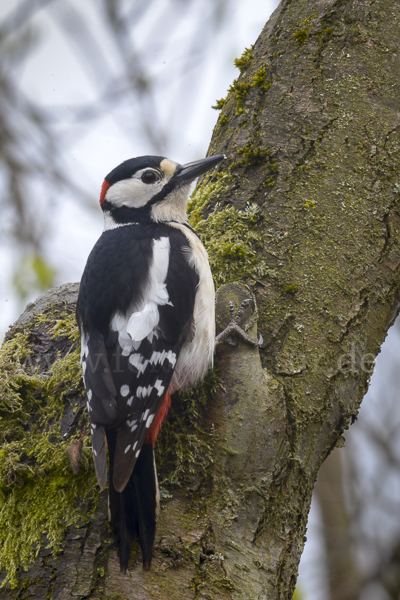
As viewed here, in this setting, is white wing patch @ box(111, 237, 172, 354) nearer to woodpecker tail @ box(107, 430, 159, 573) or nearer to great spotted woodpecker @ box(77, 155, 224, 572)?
great spotted woodpecker @ box(77, 155, 224, 572)

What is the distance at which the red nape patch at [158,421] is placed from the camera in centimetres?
202

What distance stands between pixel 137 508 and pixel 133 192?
1754 millimetres

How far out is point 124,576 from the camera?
5.58ft

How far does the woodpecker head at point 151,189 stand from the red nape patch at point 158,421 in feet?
3.67

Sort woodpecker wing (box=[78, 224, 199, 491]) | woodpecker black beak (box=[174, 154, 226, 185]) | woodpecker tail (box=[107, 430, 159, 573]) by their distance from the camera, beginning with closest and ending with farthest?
1. woodpecker tail (box=[107, 430, 159, 573])
2. woodpecker wing (box=[78, 224, 199, 491])
3. woodpecker black beak (box=[174, 154, 226, 185])

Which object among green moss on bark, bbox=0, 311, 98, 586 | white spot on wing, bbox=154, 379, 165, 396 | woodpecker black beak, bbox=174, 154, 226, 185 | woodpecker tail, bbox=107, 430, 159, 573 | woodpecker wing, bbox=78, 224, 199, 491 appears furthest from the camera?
woodpecker black beak, bbox=174, 154, 226, 185

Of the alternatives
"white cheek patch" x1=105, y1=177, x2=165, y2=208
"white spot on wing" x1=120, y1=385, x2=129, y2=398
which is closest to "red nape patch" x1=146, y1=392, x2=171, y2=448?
"white spot on wing" x1=120, y1=385, x2=129, y2=398

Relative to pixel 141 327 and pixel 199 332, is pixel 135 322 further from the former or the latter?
pixel 199 332

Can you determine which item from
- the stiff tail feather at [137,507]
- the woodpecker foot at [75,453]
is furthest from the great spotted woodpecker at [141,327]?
the woodpecker foot at [75,453]

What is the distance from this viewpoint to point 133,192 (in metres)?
3.01

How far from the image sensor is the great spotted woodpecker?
1848 mm

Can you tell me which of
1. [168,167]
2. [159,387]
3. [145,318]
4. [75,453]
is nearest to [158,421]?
[159,387]

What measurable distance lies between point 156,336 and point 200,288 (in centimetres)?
35

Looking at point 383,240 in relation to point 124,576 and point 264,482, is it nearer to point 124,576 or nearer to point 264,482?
point 264,482
